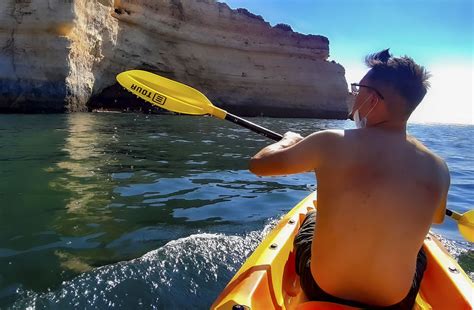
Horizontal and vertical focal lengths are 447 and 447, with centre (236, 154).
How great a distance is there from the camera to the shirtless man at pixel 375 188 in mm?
1672

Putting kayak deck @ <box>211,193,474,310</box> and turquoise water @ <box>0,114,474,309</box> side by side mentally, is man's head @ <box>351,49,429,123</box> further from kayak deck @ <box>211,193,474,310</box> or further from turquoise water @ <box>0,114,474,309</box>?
turquoise water @ <box>0,114,474,309</box>

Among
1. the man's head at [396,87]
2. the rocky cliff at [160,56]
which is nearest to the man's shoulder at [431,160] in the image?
the man's head at [396,87]

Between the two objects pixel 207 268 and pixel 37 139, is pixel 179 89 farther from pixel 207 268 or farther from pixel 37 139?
pixel 37 139

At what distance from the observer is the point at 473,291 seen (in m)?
2.37

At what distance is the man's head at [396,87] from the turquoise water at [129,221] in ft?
5.84

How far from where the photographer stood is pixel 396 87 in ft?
5.91

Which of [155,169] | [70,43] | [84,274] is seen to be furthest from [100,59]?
[84,274]

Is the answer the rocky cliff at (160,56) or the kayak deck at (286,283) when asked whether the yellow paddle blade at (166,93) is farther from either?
the rocky cliff at (160,56)

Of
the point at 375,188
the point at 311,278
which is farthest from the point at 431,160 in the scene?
the point at 311,278

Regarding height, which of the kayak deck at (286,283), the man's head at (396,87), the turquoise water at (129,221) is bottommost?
the turquoise water at (129,221)

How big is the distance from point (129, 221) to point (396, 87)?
10.4 feet

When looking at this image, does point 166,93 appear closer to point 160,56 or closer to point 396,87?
point 396,87

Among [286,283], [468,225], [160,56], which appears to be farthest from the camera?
[160,56]

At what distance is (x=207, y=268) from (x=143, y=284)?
0.53 m
